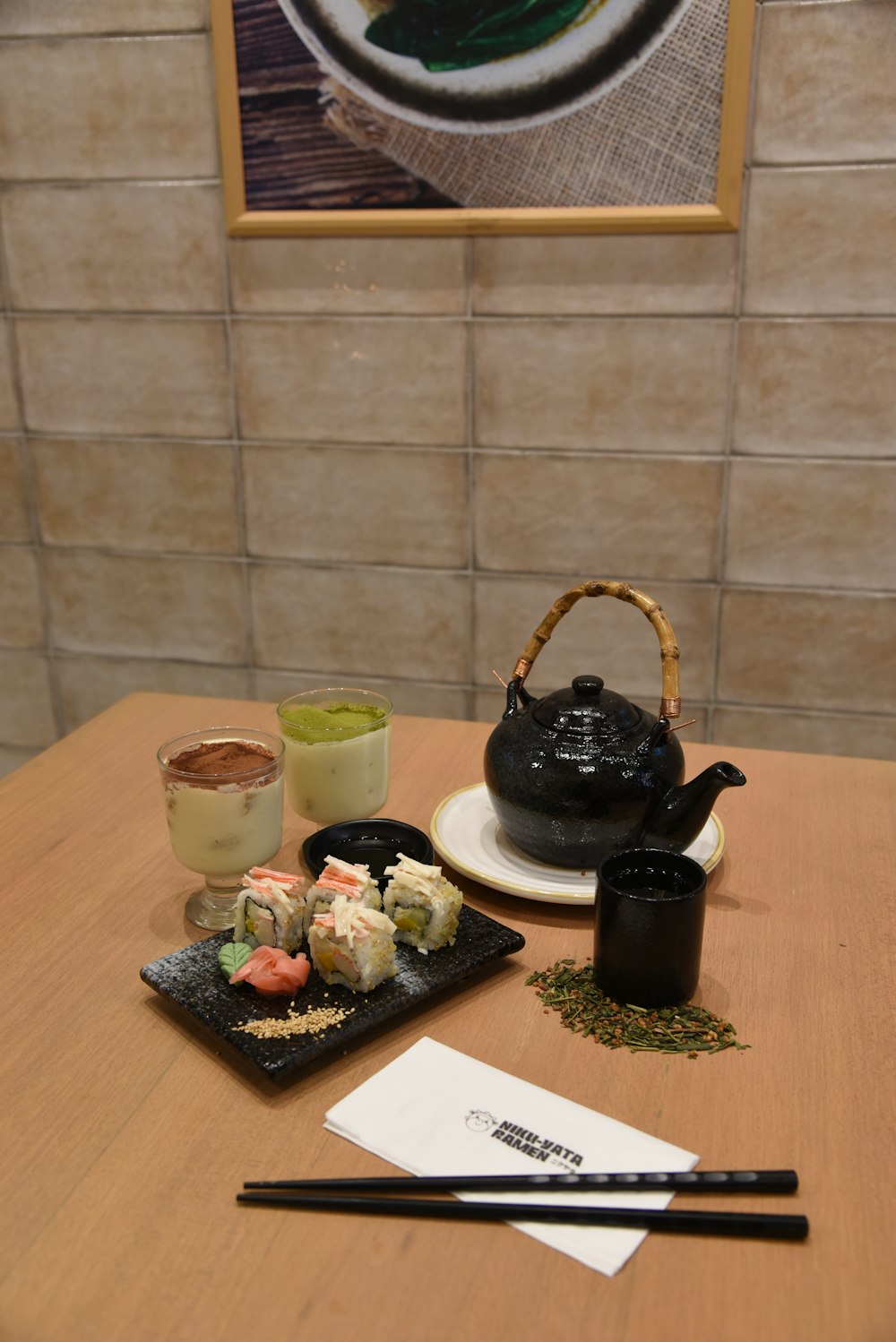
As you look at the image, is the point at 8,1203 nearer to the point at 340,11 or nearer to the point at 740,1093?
the point at 740,1093

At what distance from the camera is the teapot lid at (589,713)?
46.1 inches

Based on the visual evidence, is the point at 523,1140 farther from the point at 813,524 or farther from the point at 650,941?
the point at 813,524

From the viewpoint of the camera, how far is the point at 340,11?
83.4 inches

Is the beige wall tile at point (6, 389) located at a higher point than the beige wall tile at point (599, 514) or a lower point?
higher

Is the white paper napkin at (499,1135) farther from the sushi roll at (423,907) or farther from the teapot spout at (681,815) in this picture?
the teapot spout at (681,815)

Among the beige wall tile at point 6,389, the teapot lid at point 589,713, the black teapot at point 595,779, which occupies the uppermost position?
the beige wall tile at point 6,389

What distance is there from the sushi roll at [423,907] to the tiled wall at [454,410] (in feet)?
4.42

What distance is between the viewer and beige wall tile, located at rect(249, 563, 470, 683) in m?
2.44

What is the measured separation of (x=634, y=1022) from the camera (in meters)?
0.98

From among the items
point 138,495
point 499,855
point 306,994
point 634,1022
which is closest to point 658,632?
point 499,855

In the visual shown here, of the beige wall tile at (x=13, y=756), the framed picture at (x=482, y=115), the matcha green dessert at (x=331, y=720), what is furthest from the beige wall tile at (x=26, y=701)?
the matcha green dessert at (x=331, y=720)

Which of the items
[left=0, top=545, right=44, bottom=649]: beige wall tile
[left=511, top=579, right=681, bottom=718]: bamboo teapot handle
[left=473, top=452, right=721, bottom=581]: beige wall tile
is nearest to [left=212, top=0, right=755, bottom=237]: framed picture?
[left=473, top=452, right=721, bottom=581]: beige wall tile

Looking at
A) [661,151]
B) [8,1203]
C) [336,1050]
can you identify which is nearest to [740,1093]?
[336,1050]

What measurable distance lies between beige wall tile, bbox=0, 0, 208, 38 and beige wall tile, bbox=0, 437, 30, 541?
855mm
